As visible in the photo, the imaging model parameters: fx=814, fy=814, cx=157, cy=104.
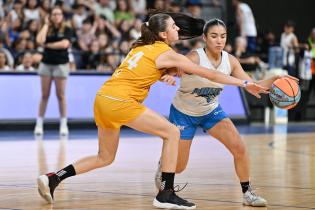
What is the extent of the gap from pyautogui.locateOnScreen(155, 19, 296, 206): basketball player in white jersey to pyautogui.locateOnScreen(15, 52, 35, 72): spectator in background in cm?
908

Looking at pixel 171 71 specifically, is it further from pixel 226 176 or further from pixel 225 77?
pixel 226 176

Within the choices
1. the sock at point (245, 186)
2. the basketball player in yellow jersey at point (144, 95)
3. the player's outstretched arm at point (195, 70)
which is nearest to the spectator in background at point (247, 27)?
the sock at point (245, 186)

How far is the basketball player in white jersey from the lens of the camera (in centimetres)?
738

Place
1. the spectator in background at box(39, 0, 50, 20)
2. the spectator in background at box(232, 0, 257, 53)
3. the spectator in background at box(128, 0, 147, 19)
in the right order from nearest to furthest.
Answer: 1. the spectator in background at box(39, 0, 50, 20)
2. the spectator in background at box(128, 0, 147, 19)
3. the spectator in background at box(232, 0, 257, 53)

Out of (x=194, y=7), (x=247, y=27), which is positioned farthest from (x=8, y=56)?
(x=247, y=27)

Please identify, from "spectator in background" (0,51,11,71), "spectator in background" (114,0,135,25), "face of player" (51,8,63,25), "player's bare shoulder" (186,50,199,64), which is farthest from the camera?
"spectator in background" (114,0,135,25)

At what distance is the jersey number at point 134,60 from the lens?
694 cm

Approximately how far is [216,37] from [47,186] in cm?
202

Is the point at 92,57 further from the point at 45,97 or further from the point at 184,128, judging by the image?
the point at 184,128

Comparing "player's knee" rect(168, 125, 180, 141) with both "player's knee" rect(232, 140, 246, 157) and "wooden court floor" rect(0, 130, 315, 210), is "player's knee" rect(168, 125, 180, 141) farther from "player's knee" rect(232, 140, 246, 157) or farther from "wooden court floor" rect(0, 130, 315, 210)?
"player's knee" rect(232, 140, 246, 157)

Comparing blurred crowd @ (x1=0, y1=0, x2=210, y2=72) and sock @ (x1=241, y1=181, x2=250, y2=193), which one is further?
blurred crowd @ (x1=0, y1=0, x2=210, y2=72)

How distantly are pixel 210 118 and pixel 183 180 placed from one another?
153 centimetres

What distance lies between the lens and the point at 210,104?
7598 millimetres

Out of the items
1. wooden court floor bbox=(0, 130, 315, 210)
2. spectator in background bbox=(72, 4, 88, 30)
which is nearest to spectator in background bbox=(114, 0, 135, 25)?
spectator in background bbox=(72, 4, 88, 30)
